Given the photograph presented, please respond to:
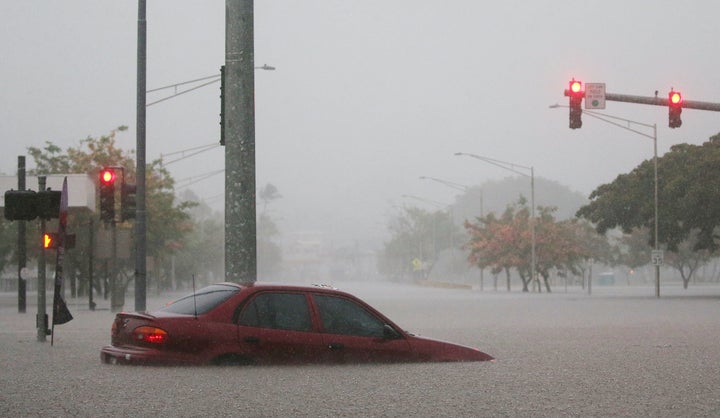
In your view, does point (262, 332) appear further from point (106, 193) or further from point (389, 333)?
point (106, 193)

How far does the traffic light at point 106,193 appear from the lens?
34.4 m

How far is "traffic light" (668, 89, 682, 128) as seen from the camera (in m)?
36.0

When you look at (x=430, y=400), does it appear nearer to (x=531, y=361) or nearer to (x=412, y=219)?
(x=531, y=361)

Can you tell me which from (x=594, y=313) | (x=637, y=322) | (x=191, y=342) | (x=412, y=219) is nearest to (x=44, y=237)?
(x=191, y=342)

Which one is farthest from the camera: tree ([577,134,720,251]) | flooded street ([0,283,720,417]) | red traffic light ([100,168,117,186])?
tree ([577,134,720,251])

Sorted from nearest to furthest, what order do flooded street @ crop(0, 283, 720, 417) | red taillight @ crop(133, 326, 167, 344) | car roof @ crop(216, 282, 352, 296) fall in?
flooded street @ crop(0, 283, 720, 417) → red taillight @ crop(133, 326, 167, 344) → car roof @ crop(216, 282, 352, 296)

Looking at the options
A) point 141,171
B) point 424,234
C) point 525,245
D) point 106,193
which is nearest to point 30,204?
point 106,193

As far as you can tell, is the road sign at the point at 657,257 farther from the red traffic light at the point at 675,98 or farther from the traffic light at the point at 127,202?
the traffic light at the point at 127,202

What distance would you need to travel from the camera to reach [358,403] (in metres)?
12.6

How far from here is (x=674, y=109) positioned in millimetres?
36094

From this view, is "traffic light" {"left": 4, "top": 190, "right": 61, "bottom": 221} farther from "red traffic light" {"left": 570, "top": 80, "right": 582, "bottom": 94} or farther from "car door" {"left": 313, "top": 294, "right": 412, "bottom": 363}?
"red traffic light" {"left": 570, "top": 80, "right": 582, "bottom": 94}

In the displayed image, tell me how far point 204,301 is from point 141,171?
65.3 feet

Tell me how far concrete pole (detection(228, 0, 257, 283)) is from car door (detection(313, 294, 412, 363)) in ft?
4.78

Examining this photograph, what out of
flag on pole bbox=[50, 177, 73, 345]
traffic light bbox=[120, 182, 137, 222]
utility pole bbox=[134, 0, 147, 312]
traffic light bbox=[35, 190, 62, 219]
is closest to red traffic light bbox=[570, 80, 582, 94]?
utility pole bbox=[134, 0, 147, 312]
